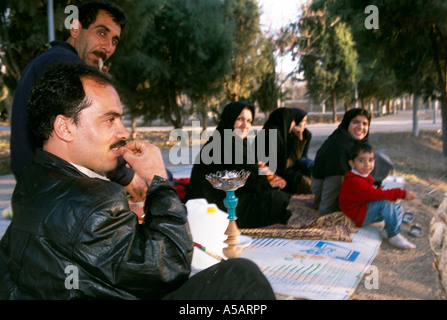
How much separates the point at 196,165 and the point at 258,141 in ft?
5.07

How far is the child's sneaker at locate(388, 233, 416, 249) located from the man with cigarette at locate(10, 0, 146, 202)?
258 centimetres

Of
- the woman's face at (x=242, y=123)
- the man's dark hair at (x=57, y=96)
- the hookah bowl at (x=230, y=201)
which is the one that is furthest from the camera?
the woman's face at (x=242, y=123)

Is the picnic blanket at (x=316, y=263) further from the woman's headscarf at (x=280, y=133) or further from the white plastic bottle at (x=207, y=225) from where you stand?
the woman's headscarf at (x=280, y=133)

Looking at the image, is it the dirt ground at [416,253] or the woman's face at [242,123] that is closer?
the dirt ground at [416,253]

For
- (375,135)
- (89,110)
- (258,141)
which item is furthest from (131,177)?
(375,135)

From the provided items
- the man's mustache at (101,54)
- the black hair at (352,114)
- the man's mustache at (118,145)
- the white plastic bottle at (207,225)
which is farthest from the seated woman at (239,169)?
the man's mustache at (118,145)

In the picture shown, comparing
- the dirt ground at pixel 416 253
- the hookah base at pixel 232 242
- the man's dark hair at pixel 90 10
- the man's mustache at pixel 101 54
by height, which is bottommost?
the dirt ground at pixel 416 253

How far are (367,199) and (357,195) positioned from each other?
11 centimetres

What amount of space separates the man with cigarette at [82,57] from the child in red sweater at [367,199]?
2424mm

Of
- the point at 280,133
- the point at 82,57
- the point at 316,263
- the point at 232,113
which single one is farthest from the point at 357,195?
the point at 82,57

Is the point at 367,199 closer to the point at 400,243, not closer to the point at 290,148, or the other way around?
the point at 400,243

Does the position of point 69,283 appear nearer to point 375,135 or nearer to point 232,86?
point 375,135

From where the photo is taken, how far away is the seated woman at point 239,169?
433 centimetres
